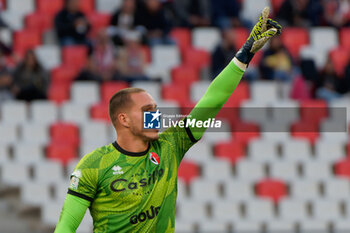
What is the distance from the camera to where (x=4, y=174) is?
8.90 meters

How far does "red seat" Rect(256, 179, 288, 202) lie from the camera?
9141 mm

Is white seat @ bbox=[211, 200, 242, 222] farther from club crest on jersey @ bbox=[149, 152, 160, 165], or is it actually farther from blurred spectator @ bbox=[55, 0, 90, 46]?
club crest on jersey @ bbox=[149, 152, 160, 165]

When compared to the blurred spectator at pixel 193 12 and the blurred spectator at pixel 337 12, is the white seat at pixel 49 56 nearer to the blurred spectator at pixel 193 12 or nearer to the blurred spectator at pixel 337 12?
the blurred spectator at pixel 193 12

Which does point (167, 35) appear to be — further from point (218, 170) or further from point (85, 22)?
point (218, 170)

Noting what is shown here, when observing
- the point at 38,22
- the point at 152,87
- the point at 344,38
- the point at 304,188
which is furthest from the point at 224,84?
the point at 344,38

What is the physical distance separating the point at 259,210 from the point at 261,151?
811 millimetres

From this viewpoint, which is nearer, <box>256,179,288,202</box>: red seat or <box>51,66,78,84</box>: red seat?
<box>256,179,288,202</box>: red seat

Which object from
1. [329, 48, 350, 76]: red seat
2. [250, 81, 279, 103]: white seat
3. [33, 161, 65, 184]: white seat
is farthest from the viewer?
[329, 48, 350, 76]: red seat

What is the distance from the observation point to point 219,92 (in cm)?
347

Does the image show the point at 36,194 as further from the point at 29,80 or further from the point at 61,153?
the point at 29,80

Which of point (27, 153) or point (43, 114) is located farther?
point (43, 114)

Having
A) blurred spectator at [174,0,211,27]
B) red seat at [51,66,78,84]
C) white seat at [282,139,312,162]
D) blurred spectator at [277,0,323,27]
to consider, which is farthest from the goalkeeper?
blurred spectator at [277,0,323,27]

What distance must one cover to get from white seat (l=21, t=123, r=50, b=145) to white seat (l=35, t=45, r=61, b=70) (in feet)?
3.65

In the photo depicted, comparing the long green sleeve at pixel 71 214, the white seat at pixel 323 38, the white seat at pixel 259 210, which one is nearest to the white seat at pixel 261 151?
the white seat at pixel 259 210
